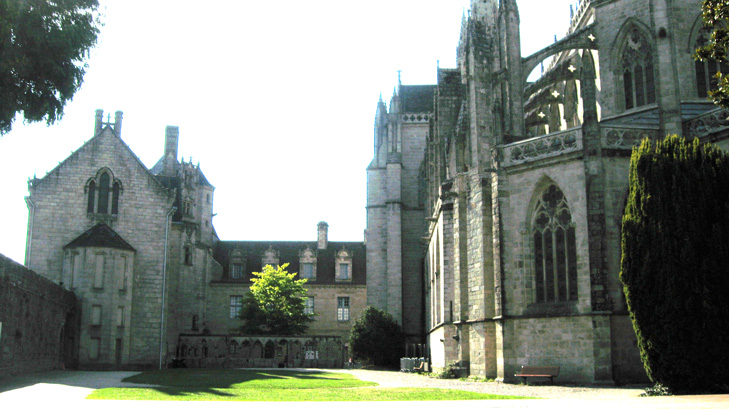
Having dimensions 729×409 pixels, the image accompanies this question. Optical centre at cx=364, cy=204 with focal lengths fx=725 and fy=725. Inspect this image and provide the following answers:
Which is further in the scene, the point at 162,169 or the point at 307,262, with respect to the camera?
the point at 307,262

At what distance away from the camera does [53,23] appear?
17141mm

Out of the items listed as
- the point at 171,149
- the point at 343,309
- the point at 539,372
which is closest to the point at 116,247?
the point at 171,149

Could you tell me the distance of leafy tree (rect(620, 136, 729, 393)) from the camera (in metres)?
16.9

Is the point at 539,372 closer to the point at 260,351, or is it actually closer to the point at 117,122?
the point at 260,351

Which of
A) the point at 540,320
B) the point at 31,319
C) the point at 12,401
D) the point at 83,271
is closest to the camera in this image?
the point at 12,401

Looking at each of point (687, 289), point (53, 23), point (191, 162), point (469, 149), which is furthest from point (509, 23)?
point (191, 162)

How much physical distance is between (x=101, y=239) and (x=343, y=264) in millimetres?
23898

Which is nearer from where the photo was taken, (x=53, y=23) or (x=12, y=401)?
(x=12, y=401)

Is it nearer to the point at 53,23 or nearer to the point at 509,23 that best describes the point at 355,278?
the point at 509,23

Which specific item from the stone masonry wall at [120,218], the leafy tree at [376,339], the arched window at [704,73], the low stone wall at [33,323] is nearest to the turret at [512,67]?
the arched window at [704,73]

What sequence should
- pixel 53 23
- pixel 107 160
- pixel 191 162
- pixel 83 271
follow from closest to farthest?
pixel 53 23 < pixel 83 271 < pixel 107 160 < pixel 191 162

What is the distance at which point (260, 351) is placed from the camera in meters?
47.7

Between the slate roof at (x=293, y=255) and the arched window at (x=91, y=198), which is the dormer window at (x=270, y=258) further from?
the arched window at (x=91, y=198)

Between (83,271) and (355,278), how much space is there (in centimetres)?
2520
